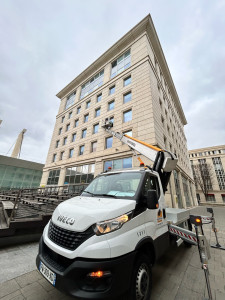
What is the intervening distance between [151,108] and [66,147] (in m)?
14.2

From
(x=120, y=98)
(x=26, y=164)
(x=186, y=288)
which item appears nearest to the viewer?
(x=186, y=288)

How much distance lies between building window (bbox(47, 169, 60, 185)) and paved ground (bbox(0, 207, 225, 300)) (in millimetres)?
15937

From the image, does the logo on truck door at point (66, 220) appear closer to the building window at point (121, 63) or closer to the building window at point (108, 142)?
the building window at point (108, 142)

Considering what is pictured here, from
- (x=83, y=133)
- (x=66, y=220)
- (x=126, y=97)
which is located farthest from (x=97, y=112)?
(x=66, y=220)

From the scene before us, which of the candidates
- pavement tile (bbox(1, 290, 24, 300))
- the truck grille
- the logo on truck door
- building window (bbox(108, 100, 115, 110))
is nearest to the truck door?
the truck grille

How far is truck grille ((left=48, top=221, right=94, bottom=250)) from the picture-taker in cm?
180

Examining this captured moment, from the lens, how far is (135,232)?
2.07 m

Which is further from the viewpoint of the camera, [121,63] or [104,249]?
[121,63]

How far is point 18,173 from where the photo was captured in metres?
28.2

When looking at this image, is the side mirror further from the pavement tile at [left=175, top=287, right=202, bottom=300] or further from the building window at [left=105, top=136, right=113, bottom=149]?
the building window at [left=105, top=136, right=113, bottom=149]

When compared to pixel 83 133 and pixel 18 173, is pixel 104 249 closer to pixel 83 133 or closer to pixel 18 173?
pixel 83 133

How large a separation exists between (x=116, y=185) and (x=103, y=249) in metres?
1.53

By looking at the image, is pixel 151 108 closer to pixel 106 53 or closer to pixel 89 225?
pixel 89 225

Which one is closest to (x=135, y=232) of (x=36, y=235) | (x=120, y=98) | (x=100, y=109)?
(x=36, y=235)
